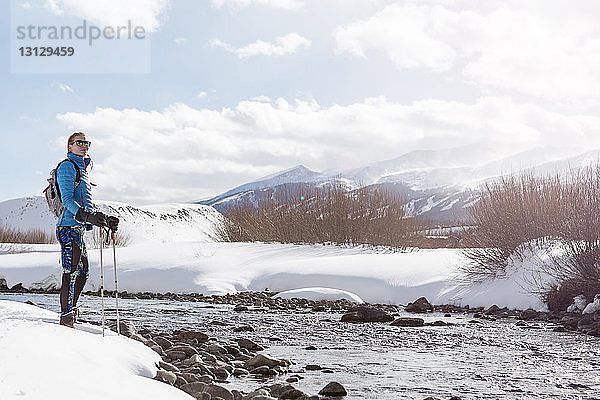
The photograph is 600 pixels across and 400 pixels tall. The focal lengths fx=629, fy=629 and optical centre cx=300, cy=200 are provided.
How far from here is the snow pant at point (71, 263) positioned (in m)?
6.73

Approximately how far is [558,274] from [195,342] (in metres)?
9.14

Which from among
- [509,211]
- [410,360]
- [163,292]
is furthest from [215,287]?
[410,360]

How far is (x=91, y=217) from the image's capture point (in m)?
6.45

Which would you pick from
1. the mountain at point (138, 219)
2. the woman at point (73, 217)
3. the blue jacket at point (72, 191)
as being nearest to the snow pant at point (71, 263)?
the woman at point (73, 217)

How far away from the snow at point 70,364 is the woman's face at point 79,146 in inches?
71.7

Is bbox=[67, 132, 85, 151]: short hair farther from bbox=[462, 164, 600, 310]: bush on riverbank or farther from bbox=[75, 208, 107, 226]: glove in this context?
bbox=[462, 164, 600, 310]: bush on riverbank

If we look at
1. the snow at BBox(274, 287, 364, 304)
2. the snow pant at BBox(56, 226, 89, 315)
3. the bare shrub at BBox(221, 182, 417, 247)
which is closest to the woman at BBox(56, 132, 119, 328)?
the snow pant at BBox(56, 226, 89, 315)

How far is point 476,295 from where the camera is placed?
1605 centimetres

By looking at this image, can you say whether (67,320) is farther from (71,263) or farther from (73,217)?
(73,217)

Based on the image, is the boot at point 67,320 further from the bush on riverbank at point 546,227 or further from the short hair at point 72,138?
the bush on riverbank at point 546,227

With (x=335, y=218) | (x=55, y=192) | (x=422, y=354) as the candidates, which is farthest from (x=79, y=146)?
(x=335, y=218)

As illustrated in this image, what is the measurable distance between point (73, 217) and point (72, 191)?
0.30 metres

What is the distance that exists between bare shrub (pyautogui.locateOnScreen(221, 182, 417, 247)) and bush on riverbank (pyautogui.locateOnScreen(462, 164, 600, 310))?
392 inches

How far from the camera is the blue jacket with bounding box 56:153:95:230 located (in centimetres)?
657
